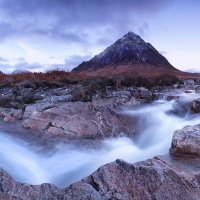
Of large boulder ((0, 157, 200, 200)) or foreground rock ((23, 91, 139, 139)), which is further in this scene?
foreground rock ((23, 91, 139, 139))

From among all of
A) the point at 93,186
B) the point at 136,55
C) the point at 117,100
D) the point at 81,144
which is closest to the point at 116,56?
the point at 136,55

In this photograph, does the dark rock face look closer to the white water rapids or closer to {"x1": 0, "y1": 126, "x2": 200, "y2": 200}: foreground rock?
the white water rapids

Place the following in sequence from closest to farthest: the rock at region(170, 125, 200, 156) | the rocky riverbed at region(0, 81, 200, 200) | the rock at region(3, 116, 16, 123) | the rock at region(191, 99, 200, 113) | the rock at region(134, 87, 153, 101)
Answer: the rocky riverbed at region(0, 81, 200, 200) < the rock at region(170, 125, 200, 156) < the rock at region(3, 116, 16, 123) < the rock at region(191, 99, 200, 113) < the rock at region(134, 87, 153, 101)

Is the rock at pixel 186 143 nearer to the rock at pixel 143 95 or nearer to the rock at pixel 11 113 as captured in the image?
the rock at pixel 11 113

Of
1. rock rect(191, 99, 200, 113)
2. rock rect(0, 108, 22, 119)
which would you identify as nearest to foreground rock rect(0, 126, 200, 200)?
rock rect(0, 108, 22, 119)

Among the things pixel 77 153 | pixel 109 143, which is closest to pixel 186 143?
pixel 77 153

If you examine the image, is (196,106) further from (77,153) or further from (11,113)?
(11,113)
